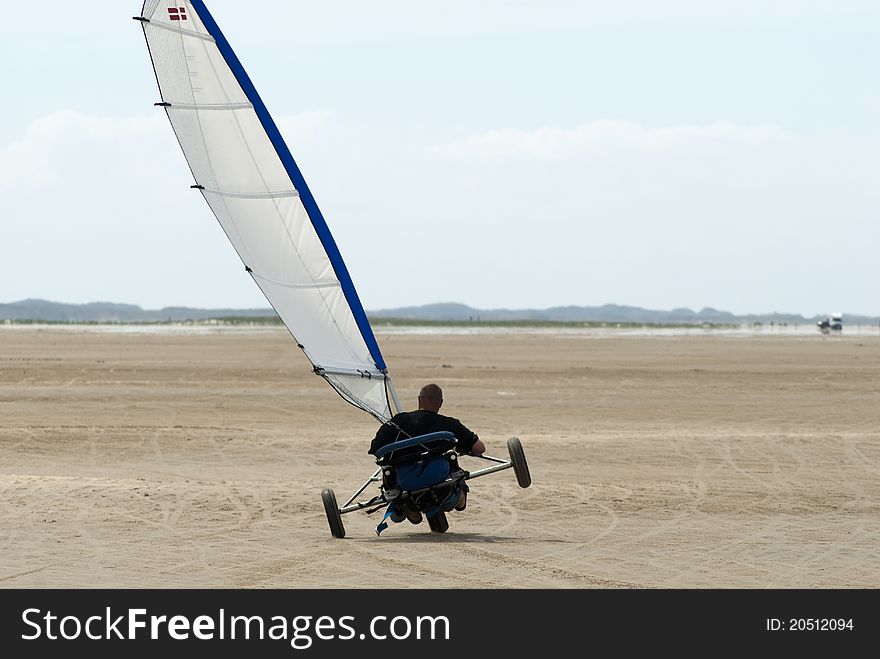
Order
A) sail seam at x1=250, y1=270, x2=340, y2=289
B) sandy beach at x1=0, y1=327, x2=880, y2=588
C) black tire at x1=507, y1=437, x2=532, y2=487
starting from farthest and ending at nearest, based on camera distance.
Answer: sail seam at x1=250, y1=270, x2=340, y2=289, black tire at x1=507, y1=437, x2=532, y2=487, sandy beach at x1=0, y1=327, x2=880, y2=588

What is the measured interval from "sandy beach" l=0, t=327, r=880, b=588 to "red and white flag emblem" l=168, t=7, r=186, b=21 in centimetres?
414

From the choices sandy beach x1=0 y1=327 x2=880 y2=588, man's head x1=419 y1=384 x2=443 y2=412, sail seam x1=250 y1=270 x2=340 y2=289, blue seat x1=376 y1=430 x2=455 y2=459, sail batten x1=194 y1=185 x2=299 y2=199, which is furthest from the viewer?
sail seam x1=250 y1=270 x2=340 y2=289

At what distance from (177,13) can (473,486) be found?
19.7 feet

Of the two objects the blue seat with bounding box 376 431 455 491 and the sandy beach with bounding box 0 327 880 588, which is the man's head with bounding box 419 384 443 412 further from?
the sandy beach with bounding box 0 327 880 588

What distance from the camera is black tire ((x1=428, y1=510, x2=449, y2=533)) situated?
408 inches

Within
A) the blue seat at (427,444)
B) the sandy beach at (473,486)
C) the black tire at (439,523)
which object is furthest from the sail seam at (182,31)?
the black tire at (439,523)

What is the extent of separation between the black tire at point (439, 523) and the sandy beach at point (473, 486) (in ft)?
0.26

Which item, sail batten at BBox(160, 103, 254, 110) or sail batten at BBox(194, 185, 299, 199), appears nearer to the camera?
sail batten at BBox(160, 103, 254, 110)

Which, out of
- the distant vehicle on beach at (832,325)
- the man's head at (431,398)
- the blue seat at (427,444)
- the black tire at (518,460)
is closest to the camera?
the blue seat at (427,444)

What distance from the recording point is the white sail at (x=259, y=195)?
10055mm

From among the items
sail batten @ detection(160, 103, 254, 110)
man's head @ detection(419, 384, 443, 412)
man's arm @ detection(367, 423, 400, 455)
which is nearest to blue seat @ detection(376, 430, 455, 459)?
man's arm @ detection(367, 423, 400, 455)

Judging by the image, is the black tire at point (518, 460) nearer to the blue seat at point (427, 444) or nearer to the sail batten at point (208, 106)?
the blue seat at point (427, 444)
